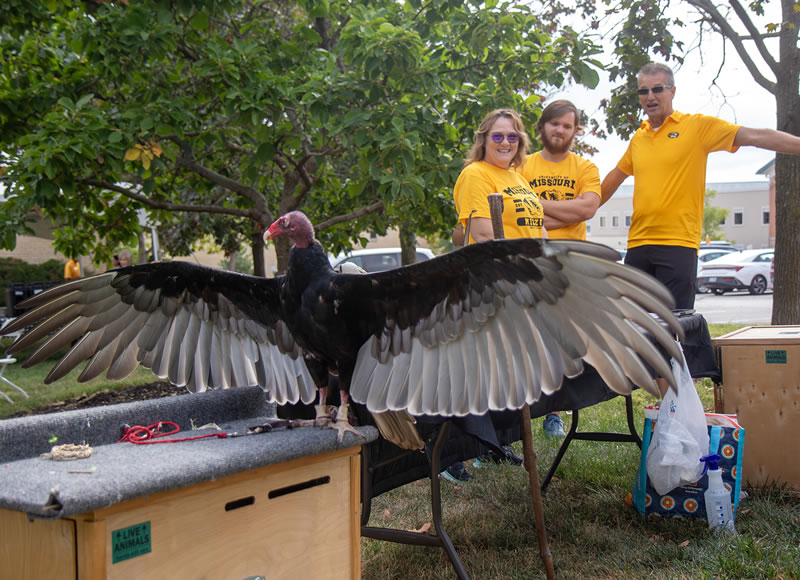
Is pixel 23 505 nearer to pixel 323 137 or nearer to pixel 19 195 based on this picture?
pixel 19 195

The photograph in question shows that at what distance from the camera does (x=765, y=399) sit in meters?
3.15

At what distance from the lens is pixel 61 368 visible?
91.0 inches

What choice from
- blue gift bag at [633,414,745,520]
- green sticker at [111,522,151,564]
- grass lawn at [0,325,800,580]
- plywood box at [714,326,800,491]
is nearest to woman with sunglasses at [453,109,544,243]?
blue gift bag at [633,414,745,520]

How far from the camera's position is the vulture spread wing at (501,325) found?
172 centimetres

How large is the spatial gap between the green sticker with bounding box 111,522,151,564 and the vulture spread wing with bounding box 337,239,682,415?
0.88m

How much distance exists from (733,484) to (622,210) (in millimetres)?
61469

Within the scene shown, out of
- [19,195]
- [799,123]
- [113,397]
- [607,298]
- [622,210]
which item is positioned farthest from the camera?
[622,210]

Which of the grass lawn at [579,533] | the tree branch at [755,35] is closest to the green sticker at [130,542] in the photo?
the grass lawn at [579,533]

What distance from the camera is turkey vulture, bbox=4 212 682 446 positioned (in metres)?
1.75

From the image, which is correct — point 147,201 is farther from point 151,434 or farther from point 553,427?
point 151,434

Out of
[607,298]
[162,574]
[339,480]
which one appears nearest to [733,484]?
[607,298]

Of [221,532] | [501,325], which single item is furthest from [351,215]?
[221,532]

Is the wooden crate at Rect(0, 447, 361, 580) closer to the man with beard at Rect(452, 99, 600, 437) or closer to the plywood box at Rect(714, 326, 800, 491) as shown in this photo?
the man with beard at Rect(452, 99, 600, 437)

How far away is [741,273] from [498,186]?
18.6 meters
